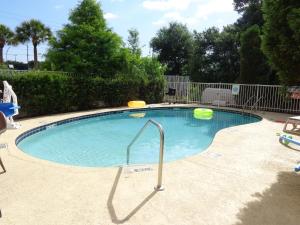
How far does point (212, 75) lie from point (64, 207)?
19.4 metres

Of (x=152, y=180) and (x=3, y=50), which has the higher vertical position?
(x=3, y=50)

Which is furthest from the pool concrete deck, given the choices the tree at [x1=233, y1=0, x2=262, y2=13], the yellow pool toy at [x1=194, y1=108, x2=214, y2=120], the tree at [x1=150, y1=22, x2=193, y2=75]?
the tree at [x1=150, y1=22, x2=193, y2=75]

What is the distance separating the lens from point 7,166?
4.64 metres

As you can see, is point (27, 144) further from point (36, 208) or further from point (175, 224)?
point (175, 224)

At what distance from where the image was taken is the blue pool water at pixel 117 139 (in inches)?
270

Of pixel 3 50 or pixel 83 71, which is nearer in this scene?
pixel 83 71

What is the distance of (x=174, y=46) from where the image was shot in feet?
86.1

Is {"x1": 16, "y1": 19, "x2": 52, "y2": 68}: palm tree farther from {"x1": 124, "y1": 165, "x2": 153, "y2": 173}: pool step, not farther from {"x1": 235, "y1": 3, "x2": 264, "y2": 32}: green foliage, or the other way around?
{"x1": 124, "y1": 165, "x2": 153, "y2": 173}: pool step

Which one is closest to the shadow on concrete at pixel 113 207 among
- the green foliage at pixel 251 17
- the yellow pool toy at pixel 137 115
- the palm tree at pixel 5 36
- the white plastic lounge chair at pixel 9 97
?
the white plastic lounge chair at pixel 9 97

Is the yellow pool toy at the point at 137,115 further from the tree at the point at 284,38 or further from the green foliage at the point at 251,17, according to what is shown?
the green foliage at the point at 251,17

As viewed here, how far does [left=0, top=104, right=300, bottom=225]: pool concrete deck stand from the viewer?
10.2 feet

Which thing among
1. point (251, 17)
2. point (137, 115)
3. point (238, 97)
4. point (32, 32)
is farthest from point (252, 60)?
point (32, 32)

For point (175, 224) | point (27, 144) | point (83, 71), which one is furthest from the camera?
point (83, 71)

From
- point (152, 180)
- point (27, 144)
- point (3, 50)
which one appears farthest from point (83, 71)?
point (3, 50)
